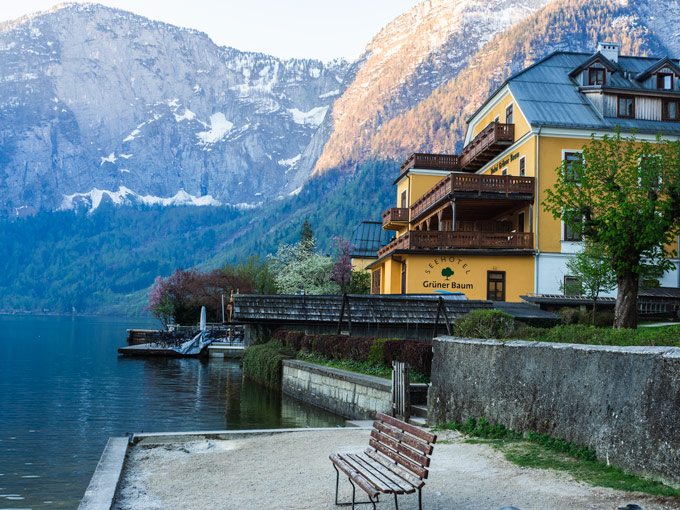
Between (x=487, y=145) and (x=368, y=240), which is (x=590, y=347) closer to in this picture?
(x=487, y=145)

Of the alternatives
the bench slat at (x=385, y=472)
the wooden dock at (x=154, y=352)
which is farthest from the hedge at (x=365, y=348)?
the wooden dock at (x=154, y=352)

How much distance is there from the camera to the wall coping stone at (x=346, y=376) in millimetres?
18711

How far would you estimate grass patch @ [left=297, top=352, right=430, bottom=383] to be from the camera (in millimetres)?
19328

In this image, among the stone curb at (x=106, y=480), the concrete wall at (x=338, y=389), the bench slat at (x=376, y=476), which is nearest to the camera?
the bench slat at (x=376, y=476)

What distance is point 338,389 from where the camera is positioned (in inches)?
899

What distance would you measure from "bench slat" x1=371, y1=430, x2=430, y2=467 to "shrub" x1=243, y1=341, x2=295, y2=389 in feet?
72.0

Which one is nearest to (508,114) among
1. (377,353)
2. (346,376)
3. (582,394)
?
(377,353)

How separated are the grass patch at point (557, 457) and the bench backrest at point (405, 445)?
2.21 meters

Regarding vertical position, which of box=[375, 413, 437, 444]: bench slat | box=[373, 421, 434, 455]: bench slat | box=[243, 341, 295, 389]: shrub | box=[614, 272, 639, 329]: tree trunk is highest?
box=[614, 272, 639, 329]: tree trunk

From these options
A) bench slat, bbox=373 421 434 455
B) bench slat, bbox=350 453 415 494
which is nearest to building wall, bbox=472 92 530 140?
bench slat, bbox=373 421 434 455

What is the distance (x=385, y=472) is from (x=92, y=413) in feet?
65.3

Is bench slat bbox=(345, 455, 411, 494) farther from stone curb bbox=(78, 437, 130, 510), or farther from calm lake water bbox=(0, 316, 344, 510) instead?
calm lake water bbox=(0, 316, 344, 510)

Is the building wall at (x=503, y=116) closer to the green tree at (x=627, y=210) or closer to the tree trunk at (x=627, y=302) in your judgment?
the green tree at (x=627, y=210)

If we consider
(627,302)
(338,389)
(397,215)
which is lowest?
(338,389)
